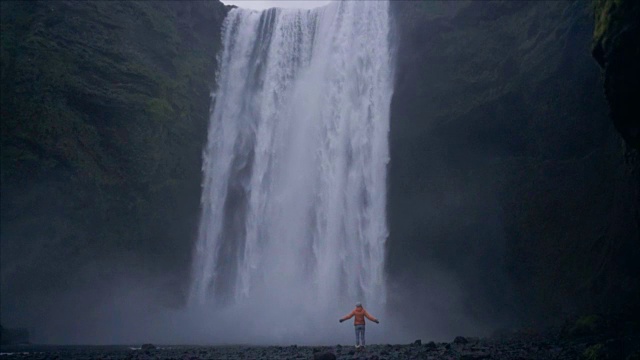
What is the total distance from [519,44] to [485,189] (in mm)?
6122

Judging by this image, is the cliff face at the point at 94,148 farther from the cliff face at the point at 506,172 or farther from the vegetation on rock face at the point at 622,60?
the vegetation on rock face at the point at 622,60

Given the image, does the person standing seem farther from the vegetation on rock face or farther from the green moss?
the vegetation on rock face

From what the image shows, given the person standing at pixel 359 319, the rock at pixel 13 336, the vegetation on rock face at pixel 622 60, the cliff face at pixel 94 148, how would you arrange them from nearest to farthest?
1. the vegetation on rock face at pixel 622 60
2. the person standing at pixel 359 319
3. the rock at pixel 13 336
4. the cliff face at pixel 94 148

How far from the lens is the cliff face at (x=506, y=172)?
20094 millimetres

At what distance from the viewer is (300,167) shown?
91.3ft

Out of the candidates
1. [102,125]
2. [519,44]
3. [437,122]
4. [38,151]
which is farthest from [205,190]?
[519,44]

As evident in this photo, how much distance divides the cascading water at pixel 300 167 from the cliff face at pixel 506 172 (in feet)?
4.04

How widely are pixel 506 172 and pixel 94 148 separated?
16.9 m

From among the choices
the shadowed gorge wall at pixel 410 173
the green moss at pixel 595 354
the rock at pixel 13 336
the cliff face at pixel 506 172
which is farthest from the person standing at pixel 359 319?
the rock at pixel 13 336

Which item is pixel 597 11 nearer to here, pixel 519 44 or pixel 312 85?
pixel 519 44

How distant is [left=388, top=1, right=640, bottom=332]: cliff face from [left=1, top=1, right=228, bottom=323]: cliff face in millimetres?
10225

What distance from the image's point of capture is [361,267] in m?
24.7

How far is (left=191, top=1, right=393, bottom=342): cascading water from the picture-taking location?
82.6 ft

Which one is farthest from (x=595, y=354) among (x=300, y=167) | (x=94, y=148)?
(x=94, y=148)
